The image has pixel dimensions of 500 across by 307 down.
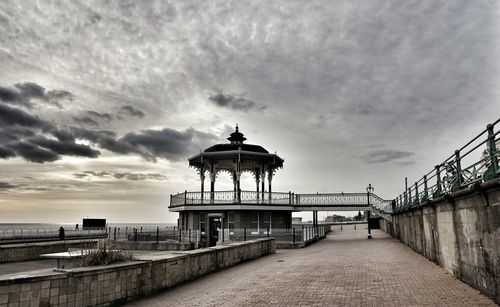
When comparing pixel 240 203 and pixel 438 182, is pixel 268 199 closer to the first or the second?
pixel 240 203

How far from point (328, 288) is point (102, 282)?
227 inches

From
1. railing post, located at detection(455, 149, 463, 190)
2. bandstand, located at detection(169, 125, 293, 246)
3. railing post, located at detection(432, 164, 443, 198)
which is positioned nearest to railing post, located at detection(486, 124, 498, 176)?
railing post, located at detection(455, 149, 463, 190)

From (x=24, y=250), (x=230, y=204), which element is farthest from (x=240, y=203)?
(x=24, y=250)

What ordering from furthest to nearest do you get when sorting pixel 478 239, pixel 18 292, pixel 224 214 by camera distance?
1. pixel 224 214
2. pixel 478 239
3. pixel 18 292

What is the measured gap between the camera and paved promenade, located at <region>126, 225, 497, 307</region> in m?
8.66

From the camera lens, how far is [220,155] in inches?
1241

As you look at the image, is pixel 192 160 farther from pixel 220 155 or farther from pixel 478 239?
pixel 478 239

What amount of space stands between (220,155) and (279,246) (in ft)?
31.5

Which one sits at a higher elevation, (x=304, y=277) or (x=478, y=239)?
(x=478, y=239)

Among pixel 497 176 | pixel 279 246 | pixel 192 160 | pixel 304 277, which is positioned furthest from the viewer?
pixel 192 160

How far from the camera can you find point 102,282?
8062 mm

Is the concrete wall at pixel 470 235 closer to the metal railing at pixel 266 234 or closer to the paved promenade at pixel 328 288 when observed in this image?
the paved promenade at pixel 328 288

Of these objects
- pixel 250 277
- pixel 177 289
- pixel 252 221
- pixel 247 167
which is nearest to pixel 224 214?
pixel 252 221

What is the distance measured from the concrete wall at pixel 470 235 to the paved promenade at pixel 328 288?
0.39 m
